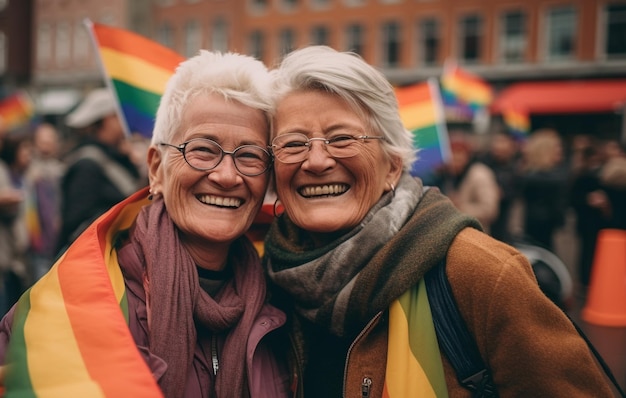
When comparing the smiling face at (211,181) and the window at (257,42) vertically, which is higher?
the window at (257,42)

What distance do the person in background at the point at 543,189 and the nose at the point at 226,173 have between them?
622 cm

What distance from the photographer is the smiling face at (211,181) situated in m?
1.85

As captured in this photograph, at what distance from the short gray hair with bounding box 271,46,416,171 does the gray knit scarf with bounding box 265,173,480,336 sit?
0.69 feet

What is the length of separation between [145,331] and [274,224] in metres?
0.64

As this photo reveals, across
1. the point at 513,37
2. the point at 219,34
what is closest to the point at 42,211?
the point at 513,37

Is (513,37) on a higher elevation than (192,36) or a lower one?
lower

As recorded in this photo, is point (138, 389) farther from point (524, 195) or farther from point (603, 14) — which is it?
point (603, 14)

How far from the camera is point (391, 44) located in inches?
1083

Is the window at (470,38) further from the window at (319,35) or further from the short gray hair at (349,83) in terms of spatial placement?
the short gray hair at (349,83)

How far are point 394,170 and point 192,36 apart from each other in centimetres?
3358

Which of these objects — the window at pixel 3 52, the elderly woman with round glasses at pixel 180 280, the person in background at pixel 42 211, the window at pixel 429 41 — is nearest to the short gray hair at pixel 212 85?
the elderly woman with round glasses at pixel 180 280

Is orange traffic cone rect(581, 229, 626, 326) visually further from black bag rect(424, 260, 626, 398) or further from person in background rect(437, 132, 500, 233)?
black bag rect(424, 260, 626, 398)

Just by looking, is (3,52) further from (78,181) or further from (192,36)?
(78,181)

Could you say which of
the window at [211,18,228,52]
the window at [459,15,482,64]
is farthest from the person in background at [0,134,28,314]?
the window at [211,18,228,52]
